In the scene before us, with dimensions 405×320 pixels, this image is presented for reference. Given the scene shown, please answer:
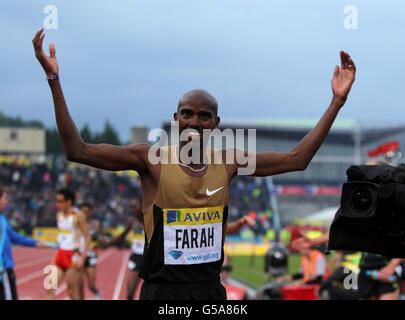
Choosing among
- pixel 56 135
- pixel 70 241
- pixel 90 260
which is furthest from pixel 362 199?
pixel 56 135

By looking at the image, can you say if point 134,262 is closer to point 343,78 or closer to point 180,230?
point 180,230

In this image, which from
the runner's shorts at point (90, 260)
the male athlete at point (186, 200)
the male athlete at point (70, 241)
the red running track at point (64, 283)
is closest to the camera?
the male athlete at point (186, 200)

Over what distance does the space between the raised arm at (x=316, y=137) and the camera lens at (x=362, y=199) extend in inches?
23.8

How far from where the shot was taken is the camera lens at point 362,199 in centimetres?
260

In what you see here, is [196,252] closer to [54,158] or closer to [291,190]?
[54,158]

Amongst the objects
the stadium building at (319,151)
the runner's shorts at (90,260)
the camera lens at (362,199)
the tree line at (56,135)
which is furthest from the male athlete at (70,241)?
the tree line at (56,135)

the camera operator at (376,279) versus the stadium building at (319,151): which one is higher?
the camera operator at (376,279)

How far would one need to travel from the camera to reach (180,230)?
3.07 meters

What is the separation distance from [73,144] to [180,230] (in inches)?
29.9

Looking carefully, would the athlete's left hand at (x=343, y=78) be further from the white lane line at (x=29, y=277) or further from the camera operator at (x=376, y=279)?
the white lane line at (x=29, y=277)
